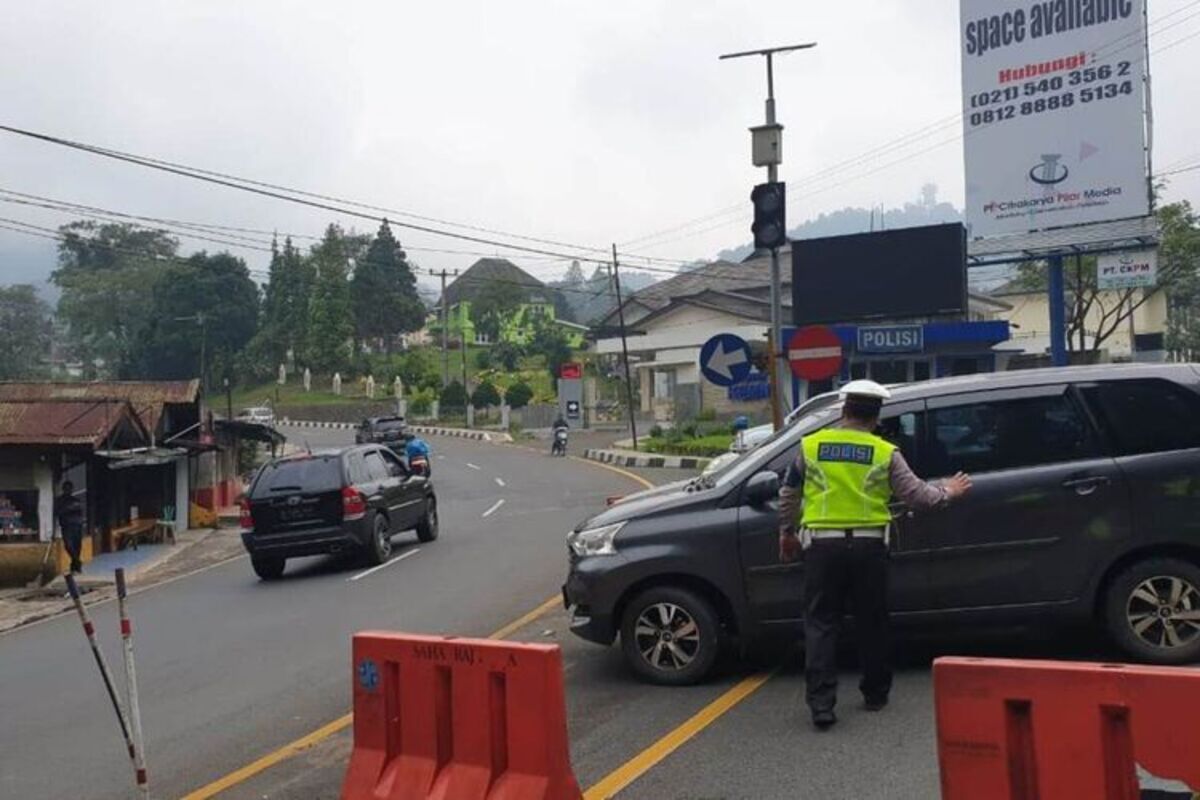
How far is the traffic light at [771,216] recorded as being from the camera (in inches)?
504

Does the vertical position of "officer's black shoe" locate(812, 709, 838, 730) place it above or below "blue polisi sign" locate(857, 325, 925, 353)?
below

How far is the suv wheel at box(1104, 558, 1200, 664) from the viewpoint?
268 inches

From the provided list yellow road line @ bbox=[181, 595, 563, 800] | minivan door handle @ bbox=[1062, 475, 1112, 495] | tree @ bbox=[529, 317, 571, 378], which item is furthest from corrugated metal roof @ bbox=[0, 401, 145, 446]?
tree @ bbox=[529, 317, 571, 378]

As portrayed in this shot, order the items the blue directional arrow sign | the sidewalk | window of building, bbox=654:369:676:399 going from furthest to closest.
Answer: window of building, bbox=654:369:676:399
the sidewalk
the blue directional arrow sign

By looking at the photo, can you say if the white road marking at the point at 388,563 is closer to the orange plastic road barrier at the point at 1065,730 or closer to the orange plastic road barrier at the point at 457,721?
the orange plastic road barrier at the point at 457,721

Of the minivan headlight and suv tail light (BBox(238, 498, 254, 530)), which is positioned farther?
suv tail light (BBox(238, 498, 254, 530))

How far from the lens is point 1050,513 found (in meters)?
6.98

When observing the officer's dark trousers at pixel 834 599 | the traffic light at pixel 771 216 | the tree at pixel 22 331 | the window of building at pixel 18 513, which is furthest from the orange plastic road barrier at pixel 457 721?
the tree at pixel 22 331

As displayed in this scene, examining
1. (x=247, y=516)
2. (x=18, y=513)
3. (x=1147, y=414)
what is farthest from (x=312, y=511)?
(x=1147, y=414)

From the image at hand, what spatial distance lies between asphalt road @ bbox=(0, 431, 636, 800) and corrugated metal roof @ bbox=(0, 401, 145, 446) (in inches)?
171

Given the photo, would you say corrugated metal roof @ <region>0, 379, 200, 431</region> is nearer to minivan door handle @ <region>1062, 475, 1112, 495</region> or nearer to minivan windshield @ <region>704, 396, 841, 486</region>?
minivan windshield @ <region>704, 396, 841, 486</region>

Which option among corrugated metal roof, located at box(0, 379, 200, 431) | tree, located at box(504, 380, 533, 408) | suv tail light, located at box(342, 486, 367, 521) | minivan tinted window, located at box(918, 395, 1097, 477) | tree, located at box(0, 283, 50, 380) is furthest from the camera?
tree, located at box(0, 283, 50, 380)

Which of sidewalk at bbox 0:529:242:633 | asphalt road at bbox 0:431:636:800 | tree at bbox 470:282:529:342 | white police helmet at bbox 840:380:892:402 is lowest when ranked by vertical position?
sidewalk at bbox 0:529:242:633

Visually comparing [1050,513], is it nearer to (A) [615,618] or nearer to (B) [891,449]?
(B) [891,449]
